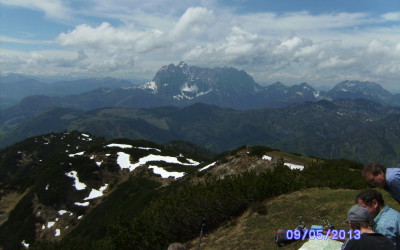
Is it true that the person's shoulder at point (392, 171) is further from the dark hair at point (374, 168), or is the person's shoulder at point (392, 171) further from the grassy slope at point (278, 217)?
the grassy slope at point (278, 217)

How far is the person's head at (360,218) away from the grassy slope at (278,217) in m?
6.90

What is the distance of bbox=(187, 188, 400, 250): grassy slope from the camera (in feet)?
49.5

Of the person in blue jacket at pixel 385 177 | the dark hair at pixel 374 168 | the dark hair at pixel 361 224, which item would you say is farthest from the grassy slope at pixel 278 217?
the dark hair at pixel 361 224

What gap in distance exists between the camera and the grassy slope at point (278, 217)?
15.1m

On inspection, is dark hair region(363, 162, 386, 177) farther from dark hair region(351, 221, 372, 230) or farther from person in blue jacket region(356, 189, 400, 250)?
dark hair region(351, 221, 372, 230)

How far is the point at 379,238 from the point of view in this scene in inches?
242

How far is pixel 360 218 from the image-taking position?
21.5 ft

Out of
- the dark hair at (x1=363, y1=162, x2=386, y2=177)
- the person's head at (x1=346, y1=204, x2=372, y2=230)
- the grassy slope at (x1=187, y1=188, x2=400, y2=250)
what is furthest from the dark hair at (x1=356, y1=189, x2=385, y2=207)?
the grassy slope at (x1=187, y1=188, x2=400, y2=250)

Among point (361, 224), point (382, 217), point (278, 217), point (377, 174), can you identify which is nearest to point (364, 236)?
point (361, 224)

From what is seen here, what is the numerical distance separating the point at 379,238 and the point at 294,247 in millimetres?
7413

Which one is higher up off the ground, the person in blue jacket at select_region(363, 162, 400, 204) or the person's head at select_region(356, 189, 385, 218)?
the person in blue jacket at select_region(363, 162, 400, 204)

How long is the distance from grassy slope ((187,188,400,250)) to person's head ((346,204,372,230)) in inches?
272

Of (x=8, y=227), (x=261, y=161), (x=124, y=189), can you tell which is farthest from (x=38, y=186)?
(x=261, y=161)

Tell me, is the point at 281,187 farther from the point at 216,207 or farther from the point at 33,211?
the point at 33,211
